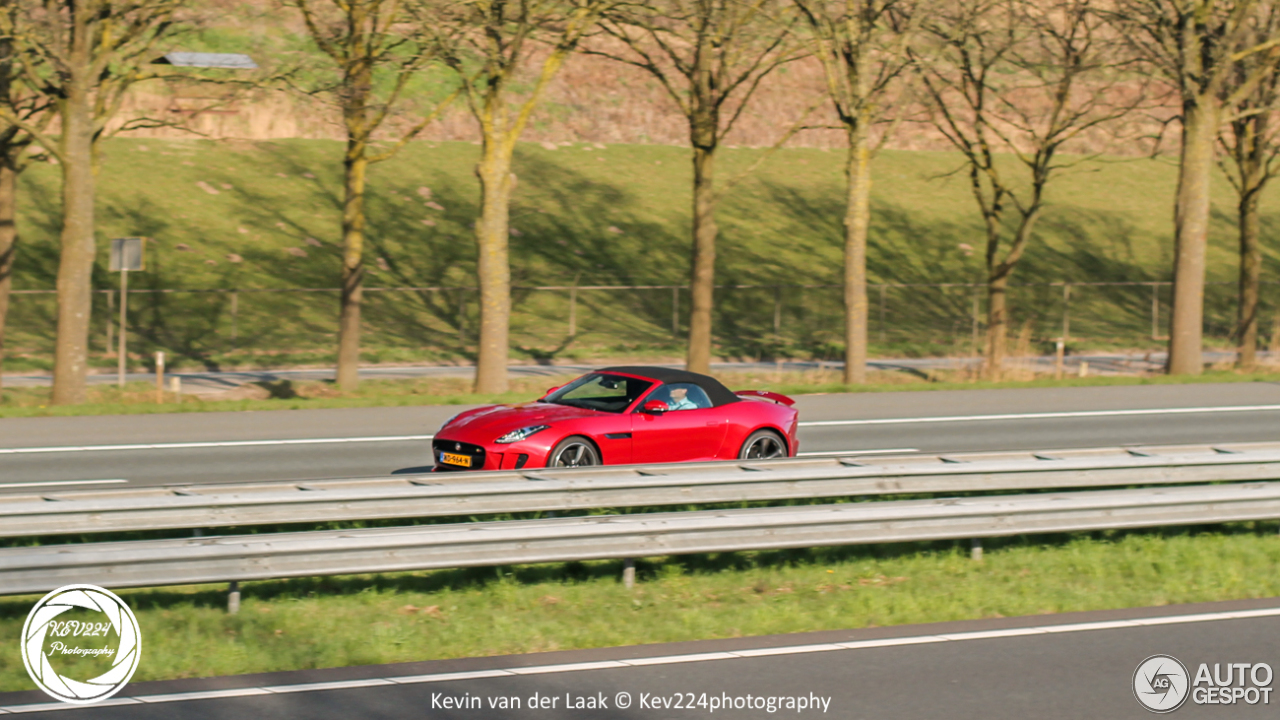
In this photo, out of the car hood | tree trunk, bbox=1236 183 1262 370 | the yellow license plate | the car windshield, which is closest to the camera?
the yellow license plate

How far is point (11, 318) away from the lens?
3042cm

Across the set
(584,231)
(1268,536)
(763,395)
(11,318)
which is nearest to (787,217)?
(584,231)

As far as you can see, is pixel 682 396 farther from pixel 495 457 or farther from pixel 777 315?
pixel 777 315

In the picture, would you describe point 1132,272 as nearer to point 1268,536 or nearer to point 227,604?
point 1268,536

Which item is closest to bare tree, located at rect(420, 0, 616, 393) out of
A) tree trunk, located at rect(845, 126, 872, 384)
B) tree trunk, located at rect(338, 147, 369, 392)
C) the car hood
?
tree trunk, located at rect(338, 147, 369, 392)

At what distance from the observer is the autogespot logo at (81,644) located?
6.63 m

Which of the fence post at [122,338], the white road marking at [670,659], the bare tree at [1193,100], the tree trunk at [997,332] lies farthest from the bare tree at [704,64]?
the white road marking at [670,659]

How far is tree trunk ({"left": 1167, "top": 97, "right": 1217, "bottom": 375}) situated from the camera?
24953mm

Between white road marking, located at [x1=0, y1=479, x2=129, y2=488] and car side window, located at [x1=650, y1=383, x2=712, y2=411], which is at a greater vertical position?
car side window, located at [x1=650, y1=383, x2=712, y2=411]

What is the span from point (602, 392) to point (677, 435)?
0.96m

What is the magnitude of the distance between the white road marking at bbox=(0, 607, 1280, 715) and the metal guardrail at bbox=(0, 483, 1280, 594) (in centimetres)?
117

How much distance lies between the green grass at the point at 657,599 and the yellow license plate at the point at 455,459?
2.88 metres

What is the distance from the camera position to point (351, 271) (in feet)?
78.4

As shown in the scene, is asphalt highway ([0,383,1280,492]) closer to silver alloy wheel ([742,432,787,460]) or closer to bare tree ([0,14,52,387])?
silver alloy wheel ([742,432,787,460])
